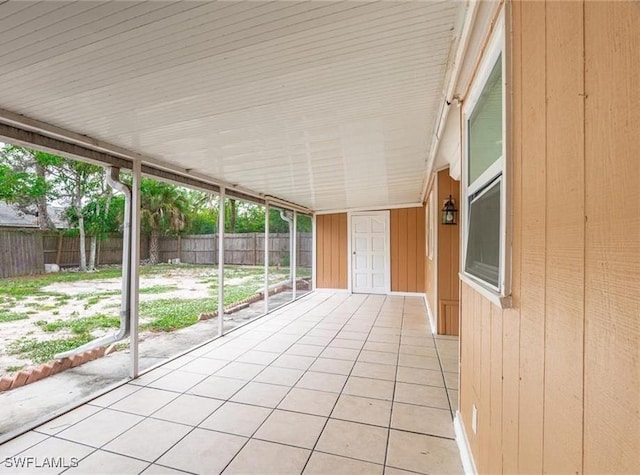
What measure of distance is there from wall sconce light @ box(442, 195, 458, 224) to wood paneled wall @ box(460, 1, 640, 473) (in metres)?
2.67

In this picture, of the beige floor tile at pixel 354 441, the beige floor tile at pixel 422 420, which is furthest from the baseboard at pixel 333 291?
the beige floor tile at pixel 354 441

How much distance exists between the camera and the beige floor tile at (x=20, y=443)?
5.75ft

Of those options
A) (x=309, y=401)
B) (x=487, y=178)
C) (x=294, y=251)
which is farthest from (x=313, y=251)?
(x=487, y=178)

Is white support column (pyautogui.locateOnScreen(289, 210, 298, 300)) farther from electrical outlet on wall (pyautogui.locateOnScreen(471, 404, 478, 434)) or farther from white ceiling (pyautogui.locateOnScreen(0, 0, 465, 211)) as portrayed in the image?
electrical outlet on wall (pyautogui.locateOnScreen(471, 404, 478, 434))

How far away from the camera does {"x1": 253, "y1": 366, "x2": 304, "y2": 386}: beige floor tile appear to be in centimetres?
264

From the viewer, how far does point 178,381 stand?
265cm

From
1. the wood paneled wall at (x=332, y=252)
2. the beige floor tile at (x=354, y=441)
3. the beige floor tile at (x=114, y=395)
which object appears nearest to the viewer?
the beige floor tile at (x=354, y=441)

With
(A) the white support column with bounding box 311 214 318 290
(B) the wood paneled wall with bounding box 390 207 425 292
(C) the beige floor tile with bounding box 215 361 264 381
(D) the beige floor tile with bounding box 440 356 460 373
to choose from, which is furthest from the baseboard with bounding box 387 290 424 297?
(C) the beige floor tile with bounding box 215 361 264 381

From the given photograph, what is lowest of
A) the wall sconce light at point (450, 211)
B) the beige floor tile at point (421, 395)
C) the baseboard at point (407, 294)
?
the beige floor tile at point (421, 395)

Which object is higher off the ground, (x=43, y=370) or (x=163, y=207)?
(x=163, y=207)

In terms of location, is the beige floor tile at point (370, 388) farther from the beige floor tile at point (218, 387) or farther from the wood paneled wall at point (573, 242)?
the wood paneled wall at point (573, 242)

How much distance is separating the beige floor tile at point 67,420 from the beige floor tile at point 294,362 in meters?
1.45

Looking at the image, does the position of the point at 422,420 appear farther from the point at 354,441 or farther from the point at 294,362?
the point at 294,362

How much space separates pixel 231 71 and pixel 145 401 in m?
2.39
